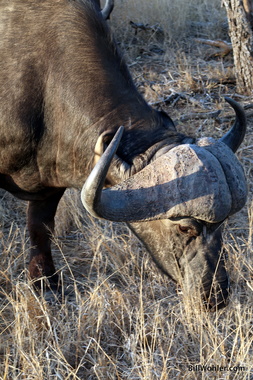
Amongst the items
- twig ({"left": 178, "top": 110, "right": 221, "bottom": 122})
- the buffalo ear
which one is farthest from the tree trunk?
the buffalo ear

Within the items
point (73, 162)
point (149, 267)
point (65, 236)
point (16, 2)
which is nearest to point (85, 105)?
point (73, 162)

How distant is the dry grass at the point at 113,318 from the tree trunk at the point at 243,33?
1953mm

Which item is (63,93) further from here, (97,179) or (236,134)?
(236,134)

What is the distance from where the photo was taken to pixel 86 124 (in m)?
3.68

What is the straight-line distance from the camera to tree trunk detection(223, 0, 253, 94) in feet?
23.8

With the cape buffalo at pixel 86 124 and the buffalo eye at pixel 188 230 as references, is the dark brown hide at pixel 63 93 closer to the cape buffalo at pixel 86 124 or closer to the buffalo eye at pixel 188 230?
the cape buffalo at pixel 86 124

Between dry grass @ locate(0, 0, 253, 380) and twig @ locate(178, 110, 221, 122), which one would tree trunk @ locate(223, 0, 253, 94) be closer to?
twig @ locate(178, 110, 221, 122)

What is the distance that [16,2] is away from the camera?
3.87 m

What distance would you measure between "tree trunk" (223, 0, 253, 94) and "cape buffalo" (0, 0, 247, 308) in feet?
12.7

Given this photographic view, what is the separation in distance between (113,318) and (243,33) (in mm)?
4924

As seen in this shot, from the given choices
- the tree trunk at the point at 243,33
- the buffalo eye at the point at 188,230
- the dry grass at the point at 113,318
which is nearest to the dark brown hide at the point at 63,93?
the buffalo eye at the point at 188,230

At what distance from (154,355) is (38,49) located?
87.3 inches

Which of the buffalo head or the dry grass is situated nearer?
the buffalo head

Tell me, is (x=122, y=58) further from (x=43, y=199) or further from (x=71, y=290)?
(x=71, y=290)
